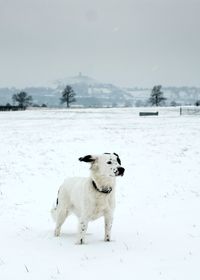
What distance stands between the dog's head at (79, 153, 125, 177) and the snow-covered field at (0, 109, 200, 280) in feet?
4.48

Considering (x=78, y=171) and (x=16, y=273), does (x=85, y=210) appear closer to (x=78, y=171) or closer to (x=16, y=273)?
(x=16, y=273)

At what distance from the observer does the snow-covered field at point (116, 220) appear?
22.8ft

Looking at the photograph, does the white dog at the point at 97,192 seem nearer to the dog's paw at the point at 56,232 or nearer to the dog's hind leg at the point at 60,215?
the dog's hind leg at the point at 60,215

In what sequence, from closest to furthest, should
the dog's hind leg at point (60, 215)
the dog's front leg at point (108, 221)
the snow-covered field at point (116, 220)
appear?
the snow-covered field at point (116, 220) → the dog's front leg at point (108, 221) → the dog's hind leg at point (60, 215)

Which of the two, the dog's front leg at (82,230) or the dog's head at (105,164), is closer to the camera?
A: the dog's head at (105,164)

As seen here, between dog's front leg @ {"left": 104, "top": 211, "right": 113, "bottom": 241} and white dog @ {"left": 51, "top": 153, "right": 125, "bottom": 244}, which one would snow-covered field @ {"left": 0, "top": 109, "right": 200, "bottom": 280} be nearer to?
dog's front leg @ {"left": 104, "top": 211, "right": 113, "bottom": 241}

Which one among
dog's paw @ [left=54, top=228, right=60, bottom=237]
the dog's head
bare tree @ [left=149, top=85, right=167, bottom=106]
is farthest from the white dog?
bare tree @ [left=149, top=85, right=167, bottom=106]

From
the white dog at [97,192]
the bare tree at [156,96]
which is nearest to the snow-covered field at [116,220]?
the white dog at [97,192]

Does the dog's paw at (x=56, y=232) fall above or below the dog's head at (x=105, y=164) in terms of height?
below

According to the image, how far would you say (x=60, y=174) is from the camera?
2002cm

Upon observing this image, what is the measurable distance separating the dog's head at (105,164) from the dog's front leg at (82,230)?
0.96 m

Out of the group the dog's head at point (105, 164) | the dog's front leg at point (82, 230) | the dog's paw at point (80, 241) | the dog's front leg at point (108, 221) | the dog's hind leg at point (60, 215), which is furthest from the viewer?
the dog's hind leg at point (60, 215)

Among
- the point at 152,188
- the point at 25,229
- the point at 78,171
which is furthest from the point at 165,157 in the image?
the point at 25,229

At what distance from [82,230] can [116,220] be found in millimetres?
3783
